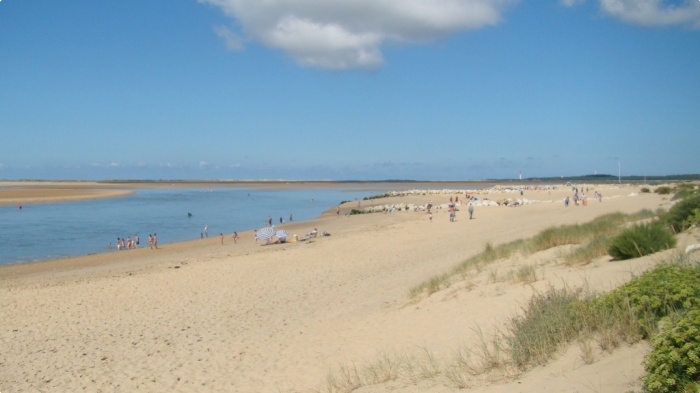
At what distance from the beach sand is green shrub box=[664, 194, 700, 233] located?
184cm

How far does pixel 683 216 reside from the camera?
12250 mm

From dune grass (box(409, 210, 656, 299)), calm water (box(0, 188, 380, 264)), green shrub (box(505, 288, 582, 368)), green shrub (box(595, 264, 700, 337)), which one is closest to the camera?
green shrub (box(595, 264, 700, 337))

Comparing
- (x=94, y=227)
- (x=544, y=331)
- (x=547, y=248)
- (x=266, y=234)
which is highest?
(x=544, y=331)

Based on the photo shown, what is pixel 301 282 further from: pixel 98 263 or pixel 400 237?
pixel 98 263

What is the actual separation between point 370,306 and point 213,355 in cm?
349

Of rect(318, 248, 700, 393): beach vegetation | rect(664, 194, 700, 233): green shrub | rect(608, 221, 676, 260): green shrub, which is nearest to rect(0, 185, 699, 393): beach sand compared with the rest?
rect(318, 248, 700, 393): beach vegetation

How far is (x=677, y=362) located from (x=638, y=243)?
6.36 m

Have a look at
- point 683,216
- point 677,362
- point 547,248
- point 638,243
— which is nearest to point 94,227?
point 547,248

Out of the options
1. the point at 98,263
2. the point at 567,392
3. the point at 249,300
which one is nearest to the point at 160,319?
the point at 249,300

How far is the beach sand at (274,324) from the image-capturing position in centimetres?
677

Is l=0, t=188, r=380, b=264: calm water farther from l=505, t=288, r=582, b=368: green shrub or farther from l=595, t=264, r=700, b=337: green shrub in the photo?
l=595, t=264, r=700, b=337: green shrub

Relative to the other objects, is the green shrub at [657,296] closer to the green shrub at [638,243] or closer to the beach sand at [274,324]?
the beach sand at [274,324]

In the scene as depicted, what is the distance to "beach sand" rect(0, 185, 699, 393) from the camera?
22.2 feet

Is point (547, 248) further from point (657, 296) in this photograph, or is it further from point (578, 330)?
point (657, 296)
